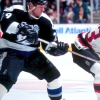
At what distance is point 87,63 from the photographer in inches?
161

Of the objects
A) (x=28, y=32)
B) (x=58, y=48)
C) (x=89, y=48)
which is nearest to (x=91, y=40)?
(x=89, y=48)

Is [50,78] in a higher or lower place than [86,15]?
higher

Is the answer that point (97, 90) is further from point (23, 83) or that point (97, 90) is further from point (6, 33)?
point (23, 83)

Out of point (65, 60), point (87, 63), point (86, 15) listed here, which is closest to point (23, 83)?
point (87, 63)

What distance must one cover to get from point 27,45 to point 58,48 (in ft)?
0.82

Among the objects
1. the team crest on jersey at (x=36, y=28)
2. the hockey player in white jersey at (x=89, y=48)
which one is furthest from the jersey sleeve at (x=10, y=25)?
the hockey player in white jersey at (x=89, y=48)

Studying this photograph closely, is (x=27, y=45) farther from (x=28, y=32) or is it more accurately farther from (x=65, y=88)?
(x=65, y=88)

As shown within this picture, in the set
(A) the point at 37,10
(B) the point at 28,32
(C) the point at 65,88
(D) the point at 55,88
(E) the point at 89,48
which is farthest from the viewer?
(C) the point at 65,88

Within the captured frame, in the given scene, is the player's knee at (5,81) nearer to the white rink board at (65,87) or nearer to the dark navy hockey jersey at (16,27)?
the dark navy hockey jersey at (16,27)

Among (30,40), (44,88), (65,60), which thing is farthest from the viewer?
(65,60)

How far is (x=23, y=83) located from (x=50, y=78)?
1707 millimetres

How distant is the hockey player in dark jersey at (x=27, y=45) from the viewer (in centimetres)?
377

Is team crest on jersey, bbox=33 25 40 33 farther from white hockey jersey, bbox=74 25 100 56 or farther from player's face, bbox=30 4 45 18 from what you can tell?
white hockey jersey, bbox=74 25 100 56

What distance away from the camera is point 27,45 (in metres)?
3.92
